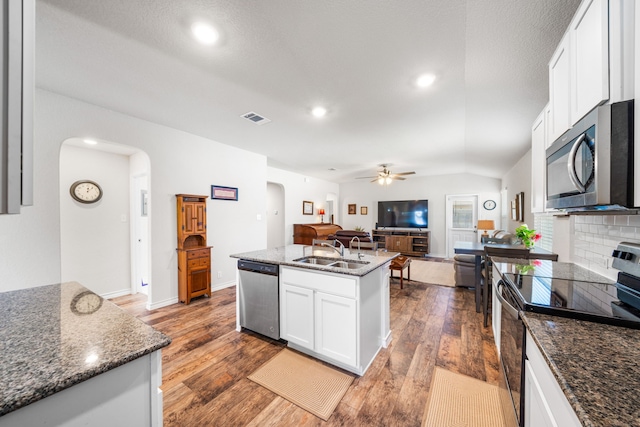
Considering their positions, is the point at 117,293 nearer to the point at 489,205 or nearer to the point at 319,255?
the point at 319,255

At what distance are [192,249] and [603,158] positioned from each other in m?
4.07

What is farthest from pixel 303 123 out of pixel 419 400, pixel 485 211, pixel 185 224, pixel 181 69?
pixel 485 211

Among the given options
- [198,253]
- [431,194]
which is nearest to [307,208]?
[431,194]

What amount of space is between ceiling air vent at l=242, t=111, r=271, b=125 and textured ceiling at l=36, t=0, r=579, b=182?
0.29 feet

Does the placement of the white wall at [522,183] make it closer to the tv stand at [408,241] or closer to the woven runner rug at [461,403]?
the tv stand at [408,241]

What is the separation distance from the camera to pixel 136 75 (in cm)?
221

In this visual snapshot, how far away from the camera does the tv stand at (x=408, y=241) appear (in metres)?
7.41

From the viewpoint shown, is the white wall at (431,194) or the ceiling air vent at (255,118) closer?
the ceiling air vent at (255,118)

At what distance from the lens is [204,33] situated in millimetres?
1686

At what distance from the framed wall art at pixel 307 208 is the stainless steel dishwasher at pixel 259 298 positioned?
4993 mm

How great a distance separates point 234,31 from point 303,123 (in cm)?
166

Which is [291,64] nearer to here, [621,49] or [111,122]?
[621,49]

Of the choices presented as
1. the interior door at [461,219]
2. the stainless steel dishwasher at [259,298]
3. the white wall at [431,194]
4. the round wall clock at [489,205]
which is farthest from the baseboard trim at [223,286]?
the round wall clock at [489,205]

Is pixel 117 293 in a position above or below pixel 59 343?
below
